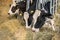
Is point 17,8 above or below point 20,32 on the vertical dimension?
above

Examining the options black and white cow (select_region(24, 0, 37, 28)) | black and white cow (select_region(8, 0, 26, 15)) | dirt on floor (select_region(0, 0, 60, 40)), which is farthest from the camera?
black and white cow (select_region(8, 0, 26, 15))

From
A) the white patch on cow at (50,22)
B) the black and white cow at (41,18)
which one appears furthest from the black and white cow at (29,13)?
the white patch on cow at (50,22)

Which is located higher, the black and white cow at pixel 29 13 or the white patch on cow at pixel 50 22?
the black and white cow at pixel 29 13

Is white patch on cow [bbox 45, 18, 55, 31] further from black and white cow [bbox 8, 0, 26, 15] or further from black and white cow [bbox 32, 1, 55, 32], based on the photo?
black and white cow [bbox 8, 0, 26, 15]

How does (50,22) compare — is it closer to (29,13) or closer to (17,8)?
(29,13)

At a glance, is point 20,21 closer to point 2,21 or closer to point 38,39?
point 2,21

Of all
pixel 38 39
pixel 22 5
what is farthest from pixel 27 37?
pixel 22 5

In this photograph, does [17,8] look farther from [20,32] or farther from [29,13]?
[20,32]

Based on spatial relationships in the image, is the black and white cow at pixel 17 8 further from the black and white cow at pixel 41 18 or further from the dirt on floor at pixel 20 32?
the black and white cow at pixel 41 18

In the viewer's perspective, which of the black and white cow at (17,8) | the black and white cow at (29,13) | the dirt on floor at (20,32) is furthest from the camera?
the black and white cow at (17,8)

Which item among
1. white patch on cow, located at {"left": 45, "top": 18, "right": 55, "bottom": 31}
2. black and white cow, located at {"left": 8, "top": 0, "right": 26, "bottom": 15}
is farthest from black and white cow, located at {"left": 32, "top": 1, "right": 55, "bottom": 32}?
black and white cow, located at {"left": 8, "top": 0, "right": 26, "bottom": 15}

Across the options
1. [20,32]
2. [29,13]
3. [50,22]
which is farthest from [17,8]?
[50,22]

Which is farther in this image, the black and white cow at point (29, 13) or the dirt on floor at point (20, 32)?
the black and white cow at point (29, 13)

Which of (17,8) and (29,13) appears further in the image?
(17,8)
